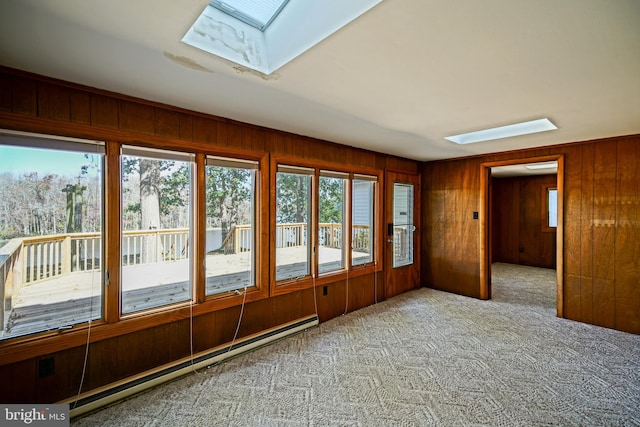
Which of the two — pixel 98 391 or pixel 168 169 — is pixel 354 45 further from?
pixel 98 391

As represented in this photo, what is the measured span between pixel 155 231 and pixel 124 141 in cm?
78

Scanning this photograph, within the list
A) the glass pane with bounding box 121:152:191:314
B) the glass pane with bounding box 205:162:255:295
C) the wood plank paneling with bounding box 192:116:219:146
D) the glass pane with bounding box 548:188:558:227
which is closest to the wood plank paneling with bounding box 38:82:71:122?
the glass pane with bounding box 121:152:191:314

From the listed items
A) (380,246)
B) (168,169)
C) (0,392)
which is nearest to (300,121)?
(168,169)

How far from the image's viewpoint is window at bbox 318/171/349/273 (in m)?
3.70

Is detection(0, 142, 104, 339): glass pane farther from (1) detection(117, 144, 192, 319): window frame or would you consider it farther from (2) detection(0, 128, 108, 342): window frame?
(1) detection(117, 144, 192, 319): window frame

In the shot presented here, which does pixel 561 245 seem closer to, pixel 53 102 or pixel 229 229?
pixel 229 229

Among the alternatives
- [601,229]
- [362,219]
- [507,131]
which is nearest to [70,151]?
[362,219]

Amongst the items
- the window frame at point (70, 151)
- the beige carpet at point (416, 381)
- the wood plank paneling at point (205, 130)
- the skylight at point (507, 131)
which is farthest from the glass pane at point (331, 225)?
the window frame at point (70, 151)

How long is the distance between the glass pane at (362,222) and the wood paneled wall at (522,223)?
5252mm

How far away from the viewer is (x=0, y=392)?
1.79 metres

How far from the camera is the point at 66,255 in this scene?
2.07 metres

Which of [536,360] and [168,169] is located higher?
[168,169]

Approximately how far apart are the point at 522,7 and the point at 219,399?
2.94 meters

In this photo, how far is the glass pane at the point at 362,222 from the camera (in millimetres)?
4125
